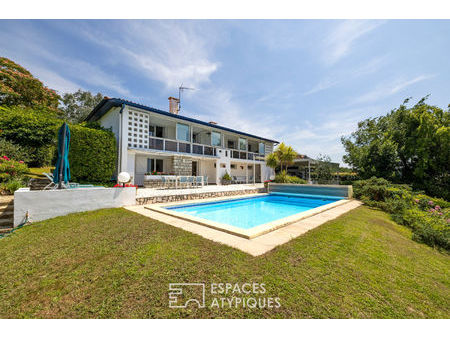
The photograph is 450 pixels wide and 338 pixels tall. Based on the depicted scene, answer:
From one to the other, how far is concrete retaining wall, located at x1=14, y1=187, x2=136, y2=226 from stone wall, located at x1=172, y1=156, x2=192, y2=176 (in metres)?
6.92

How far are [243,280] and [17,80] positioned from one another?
91.1 feet

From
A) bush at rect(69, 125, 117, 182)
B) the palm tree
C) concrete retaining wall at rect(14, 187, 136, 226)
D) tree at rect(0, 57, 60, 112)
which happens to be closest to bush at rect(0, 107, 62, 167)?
bush at rect(69, 125, 117, 182)

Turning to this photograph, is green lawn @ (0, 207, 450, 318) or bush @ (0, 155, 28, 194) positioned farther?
bush @ (0, 155, 28, 194)

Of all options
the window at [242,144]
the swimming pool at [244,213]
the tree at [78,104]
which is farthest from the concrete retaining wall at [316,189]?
the tree at [78,104]

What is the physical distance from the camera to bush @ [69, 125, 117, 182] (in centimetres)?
956

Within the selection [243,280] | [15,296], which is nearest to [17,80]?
[15,296]

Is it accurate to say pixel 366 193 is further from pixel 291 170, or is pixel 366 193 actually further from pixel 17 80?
pixel 17 80

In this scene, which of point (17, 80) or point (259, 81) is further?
point (17, 80)

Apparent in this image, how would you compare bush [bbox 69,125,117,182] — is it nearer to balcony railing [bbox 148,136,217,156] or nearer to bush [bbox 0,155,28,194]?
bush [bbox 0,155,28,194]

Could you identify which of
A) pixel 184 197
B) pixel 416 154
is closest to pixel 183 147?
pixel 184 197

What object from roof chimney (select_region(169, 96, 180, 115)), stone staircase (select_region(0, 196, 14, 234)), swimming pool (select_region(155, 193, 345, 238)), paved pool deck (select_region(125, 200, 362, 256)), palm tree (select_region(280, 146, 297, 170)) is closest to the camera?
paved pool deck (select_region(125, 200, 362, 256))

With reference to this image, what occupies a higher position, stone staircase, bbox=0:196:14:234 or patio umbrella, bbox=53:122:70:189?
patio umbrella, bbox=53:122:70:189

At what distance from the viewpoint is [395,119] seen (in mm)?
17266

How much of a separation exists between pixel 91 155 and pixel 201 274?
1093 centimetres
